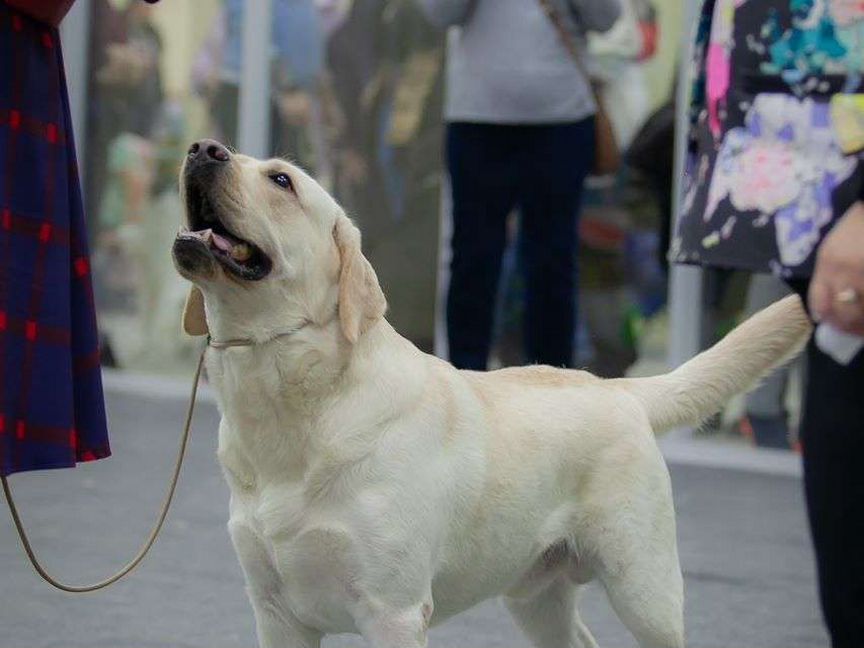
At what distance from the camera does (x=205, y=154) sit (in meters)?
3.16

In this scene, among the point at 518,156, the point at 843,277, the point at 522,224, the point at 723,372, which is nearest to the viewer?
the point at 843,277

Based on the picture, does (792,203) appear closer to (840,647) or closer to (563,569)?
(840,647)

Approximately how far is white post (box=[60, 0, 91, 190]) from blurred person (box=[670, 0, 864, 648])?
275 inches

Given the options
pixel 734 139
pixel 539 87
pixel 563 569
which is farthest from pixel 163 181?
pixel 734 139

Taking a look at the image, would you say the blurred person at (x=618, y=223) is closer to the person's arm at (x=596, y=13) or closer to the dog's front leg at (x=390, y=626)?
the person's arm at (x=596, y=13)

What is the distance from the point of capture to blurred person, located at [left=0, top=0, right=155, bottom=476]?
10.5 feet

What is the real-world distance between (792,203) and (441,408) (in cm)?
96

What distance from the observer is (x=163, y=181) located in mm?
9203

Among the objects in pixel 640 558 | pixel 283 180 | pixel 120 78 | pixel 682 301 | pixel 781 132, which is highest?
pixel 781 132

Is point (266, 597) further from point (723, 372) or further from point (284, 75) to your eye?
point (284, 75)

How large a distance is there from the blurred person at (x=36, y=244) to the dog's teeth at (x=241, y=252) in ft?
1.20

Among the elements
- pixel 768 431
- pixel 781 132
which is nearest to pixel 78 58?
pixel 768 431

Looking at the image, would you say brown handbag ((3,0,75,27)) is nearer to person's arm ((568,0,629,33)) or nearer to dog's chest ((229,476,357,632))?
dog's chest ((229,476,357,632))

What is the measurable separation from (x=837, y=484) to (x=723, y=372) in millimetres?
1112
